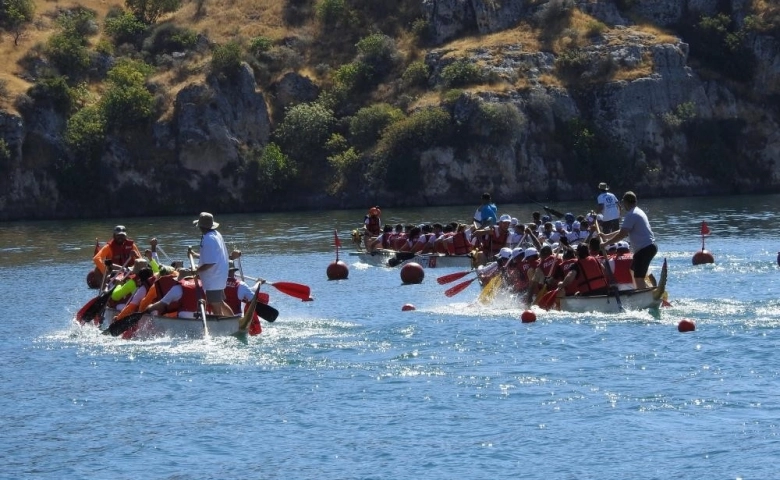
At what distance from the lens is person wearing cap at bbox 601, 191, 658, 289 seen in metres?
28.5

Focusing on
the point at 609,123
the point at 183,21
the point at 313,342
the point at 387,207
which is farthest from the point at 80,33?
the point at 313,342

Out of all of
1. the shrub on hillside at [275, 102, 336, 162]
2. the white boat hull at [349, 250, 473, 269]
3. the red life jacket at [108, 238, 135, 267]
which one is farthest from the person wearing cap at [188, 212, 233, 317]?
the shrub on hillside at [275, 102, 336, 162]

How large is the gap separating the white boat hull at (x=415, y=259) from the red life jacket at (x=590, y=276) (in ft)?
42.2

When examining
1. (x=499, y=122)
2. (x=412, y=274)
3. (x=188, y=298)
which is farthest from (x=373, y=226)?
(x=499, y=122)

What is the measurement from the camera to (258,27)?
A: 318 ft

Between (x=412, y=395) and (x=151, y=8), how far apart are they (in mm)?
83320

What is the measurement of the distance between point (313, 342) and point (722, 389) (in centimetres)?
860

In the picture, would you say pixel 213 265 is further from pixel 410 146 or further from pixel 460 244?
pixel 410 146

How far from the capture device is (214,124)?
280 feet

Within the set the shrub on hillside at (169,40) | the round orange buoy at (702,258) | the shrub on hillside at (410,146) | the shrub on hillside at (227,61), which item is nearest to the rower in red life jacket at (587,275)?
the round orange buoy at (702,258)

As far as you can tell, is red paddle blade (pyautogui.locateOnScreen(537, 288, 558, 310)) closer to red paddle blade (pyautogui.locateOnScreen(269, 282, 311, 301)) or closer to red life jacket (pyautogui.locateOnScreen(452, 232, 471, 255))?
red paddle blade (pyautogui.locateOnScreen(269, 282, 311, 301))

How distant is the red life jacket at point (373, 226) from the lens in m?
48.8

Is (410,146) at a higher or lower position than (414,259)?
higher

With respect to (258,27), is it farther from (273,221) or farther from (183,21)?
(273,221)
